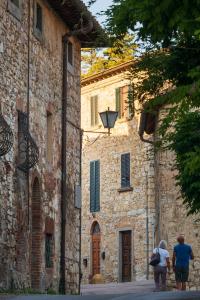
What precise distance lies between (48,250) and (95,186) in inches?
640

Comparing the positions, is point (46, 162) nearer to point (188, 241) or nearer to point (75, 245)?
point (75, 245)

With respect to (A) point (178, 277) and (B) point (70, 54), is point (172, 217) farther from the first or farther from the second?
Answer: (A) point (178, 277)

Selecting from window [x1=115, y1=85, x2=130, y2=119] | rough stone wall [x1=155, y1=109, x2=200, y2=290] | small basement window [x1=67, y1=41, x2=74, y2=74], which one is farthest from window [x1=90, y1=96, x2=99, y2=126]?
small basement window [x1=67, y1=41, x2=74, y2=74]

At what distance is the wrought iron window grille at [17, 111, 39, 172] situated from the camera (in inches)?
827

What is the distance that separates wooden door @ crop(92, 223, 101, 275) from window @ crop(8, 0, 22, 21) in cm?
1861

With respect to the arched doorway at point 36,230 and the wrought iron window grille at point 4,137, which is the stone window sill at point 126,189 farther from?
the wrought iron window grille at point 4,137

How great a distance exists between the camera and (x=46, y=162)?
23.3m

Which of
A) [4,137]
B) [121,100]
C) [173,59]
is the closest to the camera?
[173,59]

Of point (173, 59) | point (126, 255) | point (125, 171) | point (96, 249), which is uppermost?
point (125, 171)

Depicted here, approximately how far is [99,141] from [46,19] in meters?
16.3

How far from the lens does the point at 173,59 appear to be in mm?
16359

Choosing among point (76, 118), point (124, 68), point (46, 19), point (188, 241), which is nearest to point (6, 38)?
point (46, 19)

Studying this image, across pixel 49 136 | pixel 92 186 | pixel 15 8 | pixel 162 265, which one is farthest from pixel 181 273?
pixel 92 186

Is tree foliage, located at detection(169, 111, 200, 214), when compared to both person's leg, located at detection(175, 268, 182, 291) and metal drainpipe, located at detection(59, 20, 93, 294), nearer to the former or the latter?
person's leg, located at detection(175, 268, 182, 291)
